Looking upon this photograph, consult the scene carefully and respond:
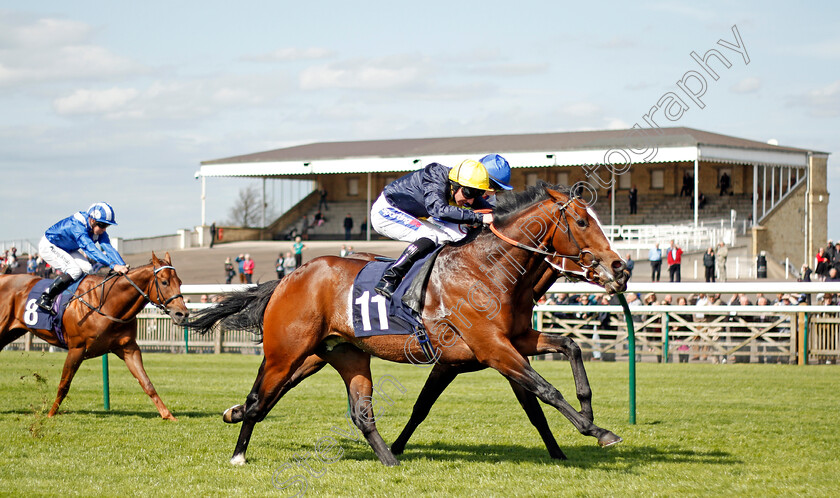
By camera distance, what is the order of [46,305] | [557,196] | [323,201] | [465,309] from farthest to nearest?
[323,201]
[46,305]
[557,196]
[465,309]

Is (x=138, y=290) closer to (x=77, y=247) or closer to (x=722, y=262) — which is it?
(x=77, y=247)

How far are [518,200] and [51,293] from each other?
5.24 m

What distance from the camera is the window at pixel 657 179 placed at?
38.6 metres

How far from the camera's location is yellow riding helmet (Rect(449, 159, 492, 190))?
19.0 feet

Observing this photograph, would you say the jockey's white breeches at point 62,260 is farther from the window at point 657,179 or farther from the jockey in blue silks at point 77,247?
the window at point 657,179

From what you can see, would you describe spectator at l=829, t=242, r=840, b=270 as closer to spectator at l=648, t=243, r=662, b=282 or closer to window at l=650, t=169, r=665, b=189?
spectator at l=648, t=243, r=662, b=282

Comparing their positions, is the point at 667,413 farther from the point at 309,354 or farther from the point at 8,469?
the point at 8,469

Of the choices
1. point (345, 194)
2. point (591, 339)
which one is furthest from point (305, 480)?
point (345, 194)

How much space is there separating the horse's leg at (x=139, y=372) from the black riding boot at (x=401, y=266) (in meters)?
3.27

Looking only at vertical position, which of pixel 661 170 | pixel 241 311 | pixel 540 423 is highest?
pixel 661 170

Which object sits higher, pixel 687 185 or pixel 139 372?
pixel 687 185

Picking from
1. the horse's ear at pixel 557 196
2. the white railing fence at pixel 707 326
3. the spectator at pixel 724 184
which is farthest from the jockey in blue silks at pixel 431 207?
the spectator at pixel 724 184

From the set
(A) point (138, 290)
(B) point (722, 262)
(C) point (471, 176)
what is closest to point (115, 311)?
(A) point (138, 290)

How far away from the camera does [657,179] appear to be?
3878 cm
